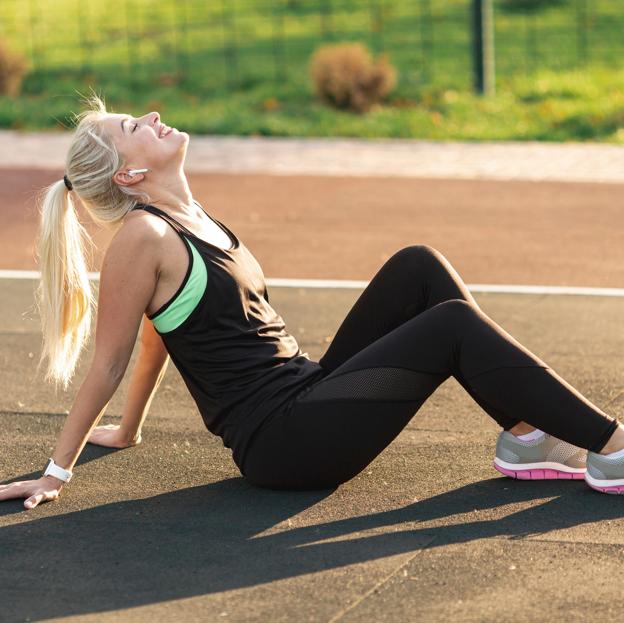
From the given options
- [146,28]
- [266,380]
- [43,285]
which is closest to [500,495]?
[266,380]

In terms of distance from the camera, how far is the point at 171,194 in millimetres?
4613

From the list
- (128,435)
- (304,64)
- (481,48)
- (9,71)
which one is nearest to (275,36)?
(304,64)

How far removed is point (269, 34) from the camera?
69.9 feet

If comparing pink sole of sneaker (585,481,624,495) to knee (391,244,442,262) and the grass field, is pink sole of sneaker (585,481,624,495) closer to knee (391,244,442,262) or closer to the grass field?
knee (391,244,442,262)

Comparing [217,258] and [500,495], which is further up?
[217,258]

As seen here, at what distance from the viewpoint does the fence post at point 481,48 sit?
1559 cm

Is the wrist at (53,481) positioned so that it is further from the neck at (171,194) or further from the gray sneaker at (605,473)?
the gray sneaker at (605,473)

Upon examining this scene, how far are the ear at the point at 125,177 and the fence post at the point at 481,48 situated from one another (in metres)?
11.7

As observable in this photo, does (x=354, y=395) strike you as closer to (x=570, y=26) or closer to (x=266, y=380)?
(x=266, y=380)

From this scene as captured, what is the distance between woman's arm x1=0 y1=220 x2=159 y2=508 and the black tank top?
0.11 meters

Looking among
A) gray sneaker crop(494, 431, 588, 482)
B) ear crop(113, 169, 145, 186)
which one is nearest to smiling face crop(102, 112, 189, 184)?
ear crop(113, 169, 145, 186)

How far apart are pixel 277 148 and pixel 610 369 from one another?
766 centimetres

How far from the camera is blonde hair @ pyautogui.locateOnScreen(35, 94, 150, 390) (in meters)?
4.50

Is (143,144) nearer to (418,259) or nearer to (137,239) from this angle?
(137,239)
